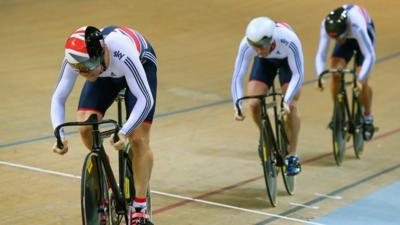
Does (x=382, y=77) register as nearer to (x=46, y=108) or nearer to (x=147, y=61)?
(x=46, y=108)

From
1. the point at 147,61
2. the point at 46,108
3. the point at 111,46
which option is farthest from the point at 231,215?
the point at 46,108

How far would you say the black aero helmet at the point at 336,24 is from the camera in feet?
20.5

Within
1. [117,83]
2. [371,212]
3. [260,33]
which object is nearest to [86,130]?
[117,83]

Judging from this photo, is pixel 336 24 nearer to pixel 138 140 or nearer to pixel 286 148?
pixel 286 148

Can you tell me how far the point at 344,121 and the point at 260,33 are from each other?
1.95 metres

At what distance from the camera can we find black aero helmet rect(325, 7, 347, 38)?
624 cm

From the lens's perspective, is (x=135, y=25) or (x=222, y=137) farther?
(x=135, y=25)

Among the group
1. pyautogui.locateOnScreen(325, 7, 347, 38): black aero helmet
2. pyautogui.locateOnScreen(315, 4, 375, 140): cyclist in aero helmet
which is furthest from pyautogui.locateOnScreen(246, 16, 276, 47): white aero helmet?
pyautogui.locateOnScreen(325, 7, 347, 38): black aero helmet

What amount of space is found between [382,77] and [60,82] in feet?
20.8

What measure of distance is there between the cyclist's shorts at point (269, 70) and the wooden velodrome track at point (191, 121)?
771mm

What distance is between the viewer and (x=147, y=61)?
430 centimetres

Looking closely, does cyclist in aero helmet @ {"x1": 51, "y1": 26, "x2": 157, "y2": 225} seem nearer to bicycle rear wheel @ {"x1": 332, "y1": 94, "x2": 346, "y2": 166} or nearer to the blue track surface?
the blue track surface

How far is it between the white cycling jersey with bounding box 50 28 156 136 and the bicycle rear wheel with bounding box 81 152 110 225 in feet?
0.74

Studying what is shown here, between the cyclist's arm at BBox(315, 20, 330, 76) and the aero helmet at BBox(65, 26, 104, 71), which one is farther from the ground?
the aero helmet at BBox(65, 26, 104, 71)
